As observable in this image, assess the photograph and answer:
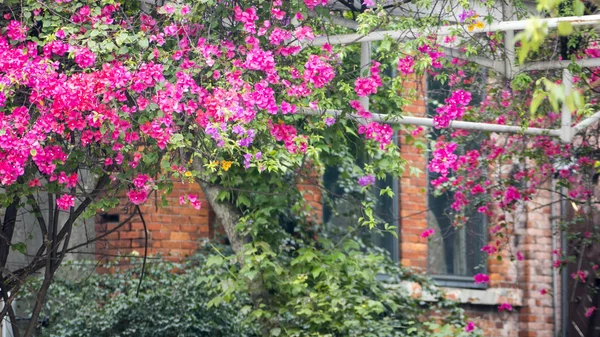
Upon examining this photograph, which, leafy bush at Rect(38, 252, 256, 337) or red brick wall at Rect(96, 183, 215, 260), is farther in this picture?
red brick wall at Rect(96, 183, 215, 260)

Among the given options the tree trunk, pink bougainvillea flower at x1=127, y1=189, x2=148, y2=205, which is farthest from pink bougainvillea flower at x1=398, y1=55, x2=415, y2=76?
the tree trunk

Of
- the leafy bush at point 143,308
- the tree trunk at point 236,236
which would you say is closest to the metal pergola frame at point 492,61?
the tree trunk at point 236,236

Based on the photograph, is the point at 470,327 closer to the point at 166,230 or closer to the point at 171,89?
the point at 166,230

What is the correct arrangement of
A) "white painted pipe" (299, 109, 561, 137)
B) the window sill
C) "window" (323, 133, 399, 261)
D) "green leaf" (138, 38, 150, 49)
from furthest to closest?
the window sill
"window" (323, 133, 399, 261)
"white painted pipe" (299, 109, 561, 137)
"green leaf" (138, 38, 150, 49)

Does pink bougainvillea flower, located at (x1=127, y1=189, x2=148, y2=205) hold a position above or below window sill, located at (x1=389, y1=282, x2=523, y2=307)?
above

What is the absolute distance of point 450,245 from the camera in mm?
12422

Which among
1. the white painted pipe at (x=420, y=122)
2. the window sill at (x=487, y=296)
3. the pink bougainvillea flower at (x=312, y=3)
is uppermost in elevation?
the pink bougainvillea flower at (x=312, y=3)

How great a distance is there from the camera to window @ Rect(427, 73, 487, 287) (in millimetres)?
12242

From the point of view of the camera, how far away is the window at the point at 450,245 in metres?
12.2

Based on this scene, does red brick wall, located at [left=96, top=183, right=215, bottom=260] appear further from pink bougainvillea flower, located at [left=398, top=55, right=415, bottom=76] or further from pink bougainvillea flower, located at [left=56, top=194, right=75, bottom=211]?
pink bougainvillea flower, located at [left=56, top=194, right=75, bottom=211]

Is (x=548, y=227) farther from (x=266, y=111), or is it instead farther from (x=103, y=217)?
(x=266, y=111)

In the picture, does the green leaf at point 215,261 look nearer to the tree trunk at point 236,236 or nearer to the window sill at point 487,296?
the tree trunk at point 236,236

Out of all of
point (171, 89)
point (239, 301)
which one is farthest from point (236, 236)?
point (171, 89)

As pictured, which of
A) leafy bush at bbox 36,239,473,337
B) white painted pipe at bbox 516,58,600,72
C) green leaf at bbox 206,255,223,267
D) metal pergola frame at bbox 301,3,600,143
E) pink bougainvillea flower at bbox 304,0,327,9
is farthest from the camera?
leafy bush at bbox 36,239,473,337
